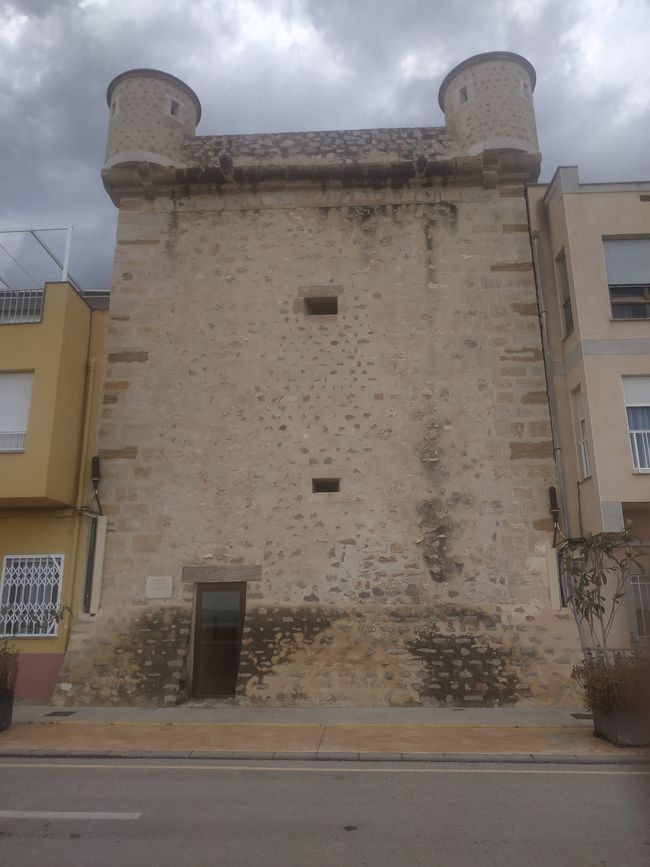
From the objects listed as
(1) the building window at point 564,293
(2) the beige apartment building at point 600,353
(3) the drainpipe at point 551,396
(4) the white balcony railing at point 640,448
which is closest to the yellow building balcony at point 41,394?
(3) the drainpipe at point 551,396

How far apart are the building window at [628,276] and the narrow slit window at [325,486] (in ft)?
18.8

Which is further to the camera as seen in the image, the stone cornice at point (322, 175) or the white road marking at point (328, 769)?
the stone cornice at point (322, 175)

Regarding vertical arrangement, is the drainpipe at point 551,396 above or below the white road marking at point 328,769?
above

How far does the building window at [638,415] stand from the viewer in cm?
1114

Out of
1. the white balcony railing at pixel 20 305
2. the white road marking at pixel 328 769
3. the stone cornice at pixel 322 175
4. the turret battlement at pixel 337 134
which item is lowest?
the white road marking at pixel 328 769

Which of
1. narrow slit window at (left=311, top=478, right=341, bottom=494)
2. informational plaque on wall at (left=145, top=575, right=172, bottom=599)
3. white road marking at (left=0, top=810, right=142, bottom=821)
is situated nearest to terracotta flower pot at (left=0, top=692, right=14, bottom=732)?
informational plaque on wall at (left=145, top=575, right=172, bottom=599)

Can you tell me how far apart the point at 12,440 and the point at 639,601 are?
1079cm

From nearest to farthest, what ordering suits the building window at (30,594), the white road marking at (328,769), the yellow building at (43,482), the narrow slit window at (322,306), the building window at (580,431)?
the white road marking at (328,769) < the yellow building at (43,482) < the building window at (30,594) < the building window at (580,431) < the narrow slit window at (322,306)

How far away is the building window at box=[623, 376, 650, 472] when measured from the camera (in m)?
11.1

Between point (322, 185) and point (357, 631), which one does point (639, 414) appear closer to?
point (357, 631)

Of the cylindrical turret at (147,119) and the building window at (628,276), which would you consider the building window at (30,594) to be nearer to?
the cylindrical turret at (147,119)

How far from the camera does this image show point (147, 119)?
12.9 metres

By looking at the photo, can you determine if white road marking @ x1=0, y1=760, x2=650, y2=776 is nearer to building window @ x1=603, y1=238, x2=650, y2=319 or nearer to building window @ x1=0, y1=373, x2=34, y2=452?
building window @ x1=0, y1=373, x2=34, y2=452

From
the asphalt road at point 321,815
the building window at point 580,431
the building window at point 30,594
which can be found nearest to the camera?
the asphalt road at point 321,815
